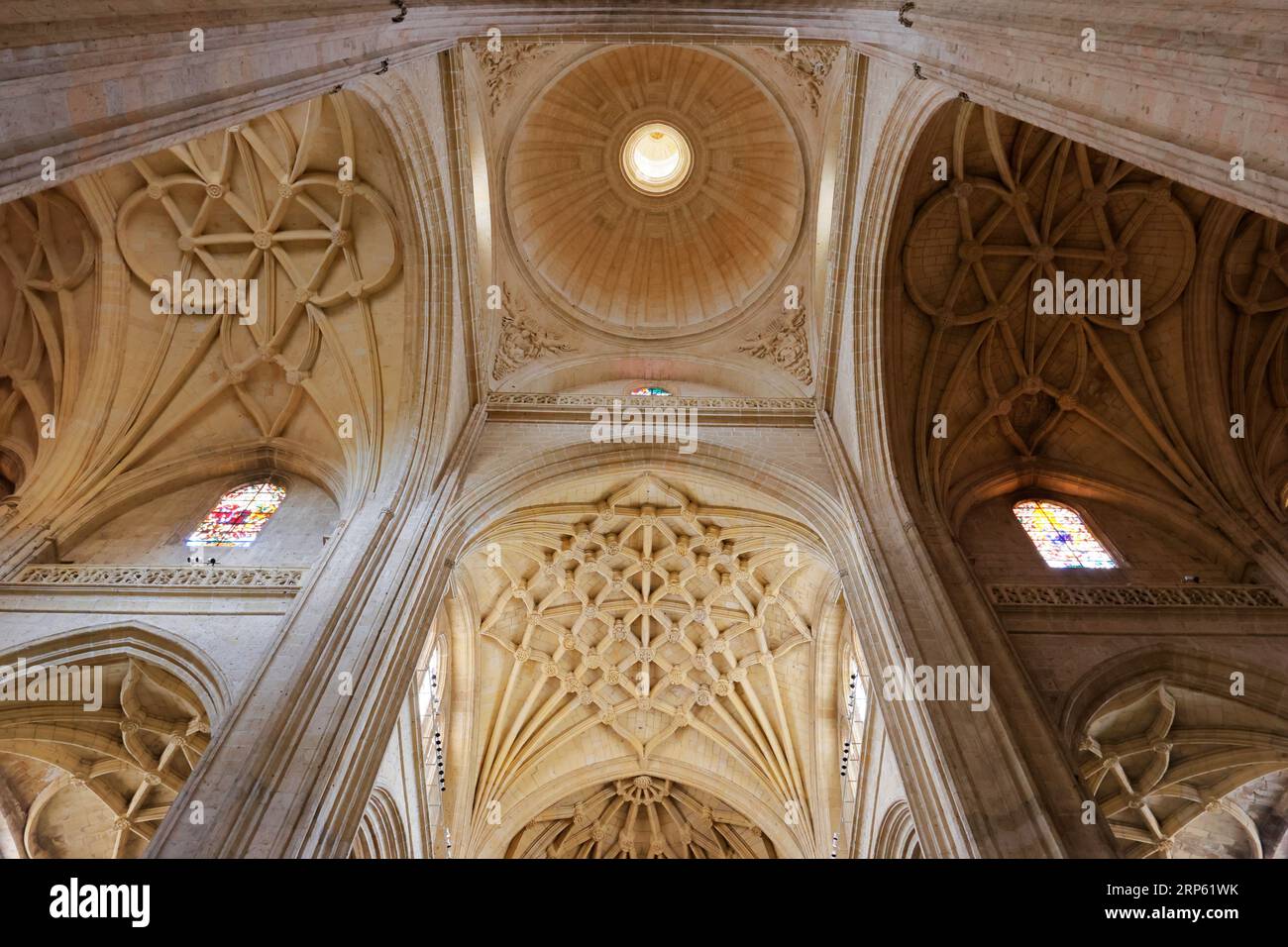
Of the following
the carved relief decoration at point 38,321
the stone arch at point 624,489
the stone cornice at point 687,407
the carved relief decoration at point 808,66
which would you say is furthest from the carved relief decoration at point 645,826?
the carved relief decoration at point 808,66

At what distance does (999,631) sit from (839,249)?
7.07m

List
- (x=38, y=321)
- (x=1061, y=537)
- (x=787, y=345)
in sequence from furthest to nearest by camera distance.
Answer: (x=787, y=345), (x=1061, y=537), (x=38, y=321)

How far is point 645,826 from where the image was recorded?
669 inches

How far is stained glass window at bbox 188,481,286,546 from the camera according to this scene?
11203mm

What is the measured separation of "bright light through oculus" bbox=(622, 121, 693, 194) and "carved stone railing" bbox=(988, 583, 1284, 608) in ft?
39.9

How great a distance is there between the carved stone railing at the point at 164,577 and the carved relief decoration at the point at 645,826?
9182mm

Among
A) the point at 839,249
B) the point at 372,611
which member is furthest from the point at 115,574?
the point at 839,249

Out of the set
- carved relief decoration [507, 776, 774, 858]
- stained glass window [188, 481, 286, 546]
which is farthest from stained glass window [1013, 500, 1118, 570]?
stained glass window [188, 481, 286, 546]

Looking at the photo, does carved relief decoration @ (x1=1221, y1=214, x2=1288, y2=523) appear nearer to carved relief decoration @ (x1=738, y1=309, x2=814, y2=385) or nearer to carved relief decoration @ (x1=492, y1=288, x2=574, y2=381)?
carved relief decoration @ (x1=738, y1=309, x2=814, y2=385)

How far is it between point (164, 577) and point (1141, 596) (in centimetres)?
1237

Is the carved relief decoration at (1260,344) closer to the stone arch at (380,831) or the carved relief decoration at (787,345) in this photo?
the carved relief decoration at (787,345)

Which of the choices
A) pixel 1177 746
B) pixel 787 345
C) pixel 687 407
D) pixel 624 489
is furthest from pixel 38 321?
pixel 1177 746

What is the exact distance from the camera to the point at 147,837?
1053cm

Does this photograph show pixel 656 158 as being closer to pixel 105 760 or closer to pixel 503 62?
pixel 503 62
